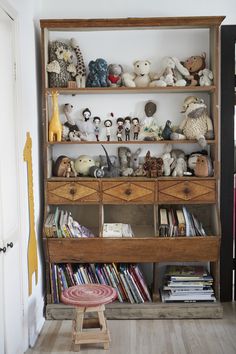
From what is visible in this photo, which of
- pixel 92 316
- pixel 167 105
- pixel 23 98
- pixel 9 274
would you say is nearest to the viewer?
pixel 9 274

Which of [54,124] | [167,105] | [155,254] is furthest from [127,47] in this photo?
[155,254]

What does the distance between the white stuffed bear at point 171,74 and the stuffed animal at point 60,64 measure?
24.0 inches

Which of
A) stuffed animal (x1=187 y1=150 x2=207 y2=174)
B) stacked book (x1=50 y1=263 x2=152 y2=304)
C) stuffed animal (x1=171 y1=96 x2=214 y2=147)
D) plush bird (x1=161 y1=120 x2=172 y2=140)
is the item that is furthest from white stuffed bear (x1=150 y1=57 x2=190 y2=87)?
stacked book (x1=50 y1=263 x2=152 y2=304)

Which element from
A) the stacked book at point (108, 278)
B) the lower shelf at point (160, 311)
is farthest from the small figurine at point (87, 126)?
the lower shelf at point (160, 311)

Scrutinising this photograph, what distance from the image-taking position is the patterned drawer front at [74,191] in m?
3.63

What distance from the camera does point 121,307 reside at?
11.8ft

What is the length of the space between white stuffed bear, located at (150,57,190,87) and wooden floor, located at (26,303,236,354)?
1668mm

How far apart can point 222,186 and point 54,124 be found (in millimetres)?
1328

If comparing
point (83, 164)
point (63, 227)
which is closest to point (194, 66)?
point (83, 164)

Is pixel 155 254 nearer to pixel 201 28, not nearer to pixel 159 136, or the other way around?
pixel 159 136

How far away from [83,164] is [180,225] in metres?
0.82

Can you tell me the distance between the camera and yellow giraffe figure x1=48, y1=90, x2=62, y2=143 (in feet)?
12.0

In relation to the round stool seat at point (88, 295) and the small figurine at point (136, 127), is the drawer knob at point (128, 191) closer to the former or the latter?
the small figurine at point (136, 127)

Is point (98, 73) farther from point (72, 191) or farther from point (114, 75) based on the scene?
point (72, 191)
